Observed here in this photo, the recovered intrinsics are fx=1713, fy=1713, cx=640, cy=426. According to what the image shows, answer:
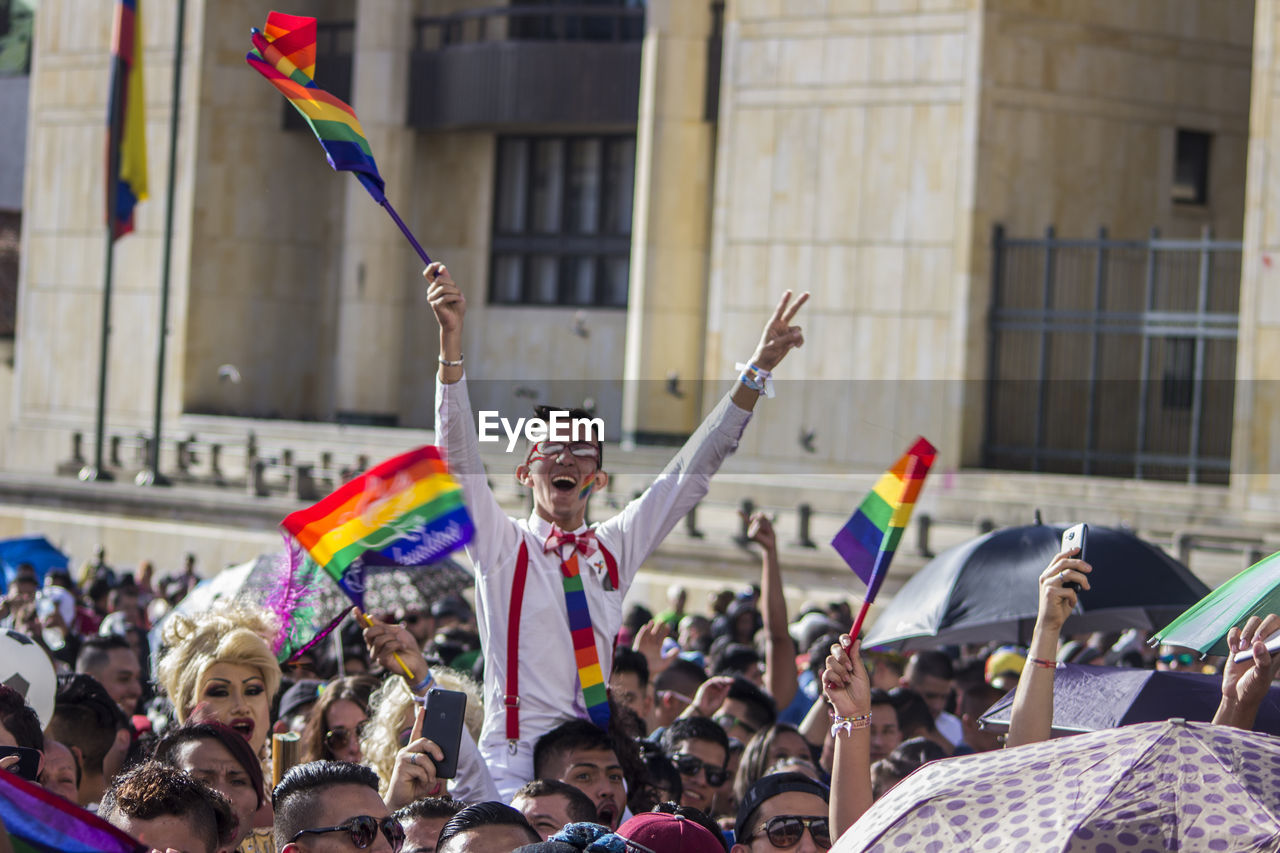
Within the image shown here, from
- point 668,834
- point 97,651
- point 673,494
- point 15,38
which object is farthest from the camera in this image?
point 15,38

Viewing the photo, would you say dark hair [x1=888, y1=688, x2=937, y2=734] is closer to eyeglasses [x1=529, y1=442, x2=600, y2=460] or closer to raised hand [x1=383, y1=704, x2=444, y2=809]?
eyeglasses [x1=529, y1=442, x2=600, y2=460]

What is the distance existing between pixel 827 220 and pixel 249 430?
11.3 metres

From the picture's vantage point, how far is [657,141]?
27.5 meters

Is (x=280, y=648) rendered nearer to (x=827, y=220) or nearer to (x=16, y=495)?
(x=827, y=220)

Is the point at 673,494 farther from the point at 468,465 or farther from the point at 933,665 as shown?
the point at 933,665

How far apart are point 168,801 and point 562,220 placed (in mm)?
29873

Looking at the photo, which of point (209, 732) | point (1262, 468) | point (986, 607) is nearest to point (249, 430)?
point (1262, 468)

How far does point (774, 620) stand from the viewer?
26.6 feet

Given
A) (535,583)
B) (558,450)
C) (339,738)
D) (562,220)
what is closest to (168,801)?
(535,583)

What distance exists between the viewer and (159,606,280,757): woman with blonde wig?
645 cm

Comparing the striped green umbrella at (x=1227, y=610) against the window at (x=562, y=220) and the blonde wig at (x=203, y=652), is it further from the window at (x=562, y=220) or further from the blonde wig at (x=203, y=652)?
the window at (x=562, y=220)

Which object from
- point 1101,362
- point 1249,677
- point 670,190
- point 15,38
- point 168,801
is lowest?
point 168,801

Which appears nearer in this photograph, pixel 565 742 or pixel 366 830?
pixel 366 830

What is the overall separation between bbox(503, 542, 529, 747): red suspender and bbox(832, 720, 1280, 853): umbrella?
2878 millimetres
